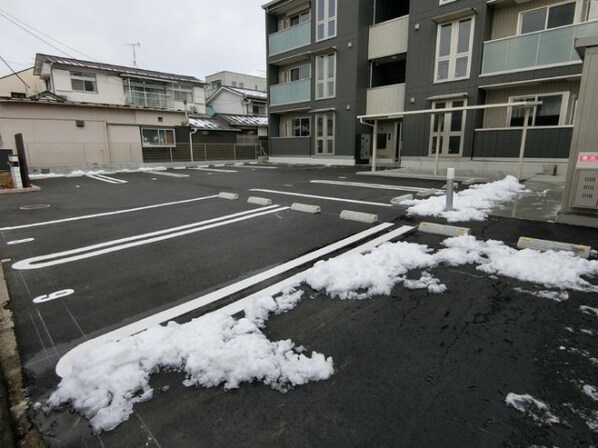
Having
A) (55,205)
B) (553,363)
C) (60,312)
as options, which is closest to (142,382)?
(60,312)

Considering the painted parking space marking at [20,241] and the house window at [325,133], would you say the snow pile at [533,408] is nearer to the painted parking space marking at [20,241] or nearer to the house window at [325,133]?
the painted parking space marking at [20,241]

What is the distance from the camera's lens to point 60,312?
9.01 feet

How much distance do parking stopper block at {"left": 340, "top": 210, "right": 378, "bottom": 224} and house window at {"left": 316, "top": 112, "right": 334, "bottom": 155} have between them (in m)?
13.3

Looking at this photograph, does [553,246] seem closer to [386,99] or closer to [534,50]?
[534,50]

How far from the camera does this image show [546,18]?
11.3m

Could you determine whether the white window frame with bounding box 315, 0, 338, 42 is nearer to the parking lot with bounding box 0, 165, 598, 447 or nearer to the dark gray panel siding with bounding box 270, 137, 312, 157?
the dark gray panel siding with bounding box 270, 137, 312, 157

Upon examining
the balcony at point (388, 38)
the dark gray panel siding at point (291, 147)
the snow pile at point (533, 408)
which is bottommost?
the snow pile at point (533, 408)

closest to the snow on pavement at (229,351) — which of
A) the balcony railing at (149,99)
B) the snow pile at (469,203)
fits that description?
the snow pile at (469,203)

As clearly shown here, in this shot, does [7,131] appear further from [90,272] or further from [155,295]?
[155,295]

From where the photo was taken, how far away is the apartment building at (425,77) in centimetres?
1105

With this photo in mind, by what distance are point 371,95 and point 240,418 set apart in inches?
686

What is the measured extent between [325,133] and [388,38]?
5.41 meters

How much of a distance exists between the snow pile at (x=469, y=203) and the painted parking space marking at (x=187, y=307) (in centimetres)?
218

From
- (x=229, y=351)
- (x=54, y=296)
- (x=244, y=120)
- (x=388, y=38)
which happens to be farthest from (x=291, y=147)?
(x=229, y=351)
